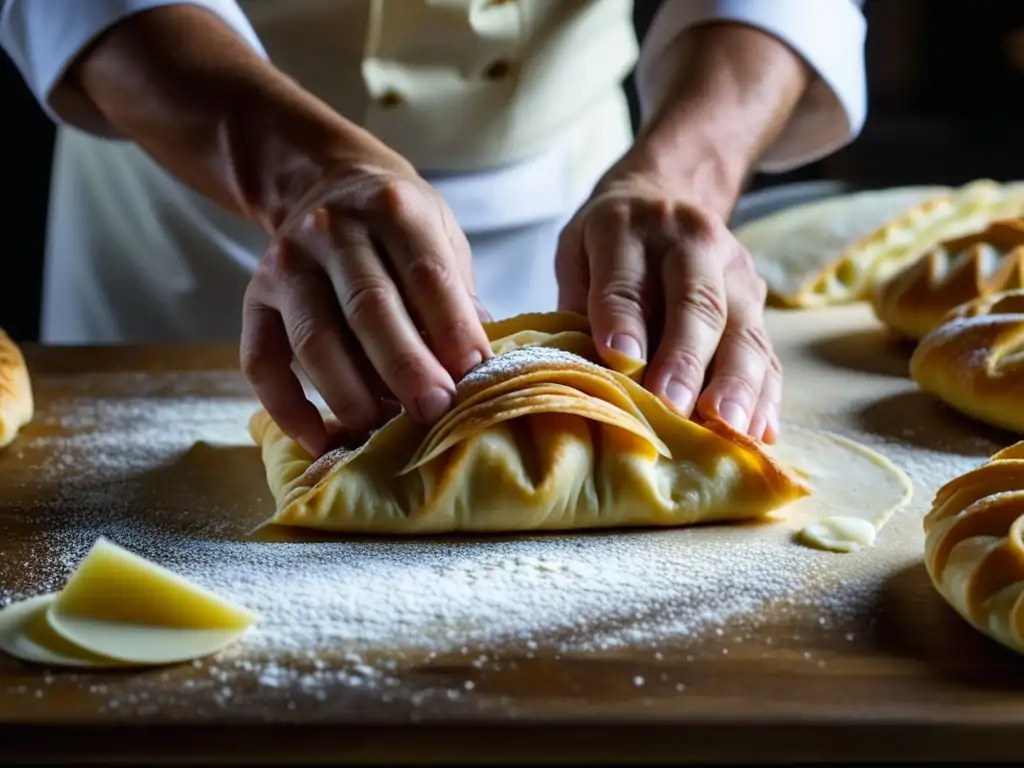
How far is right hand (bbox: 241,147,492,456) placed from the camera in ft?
4.13

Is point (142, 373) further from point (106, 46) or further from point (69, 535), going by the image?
point (69, 535)

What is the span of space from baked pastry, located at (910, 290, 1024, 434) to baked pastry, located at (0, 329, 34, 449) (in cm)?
119

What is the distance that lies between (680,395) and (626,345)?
0.08 metres

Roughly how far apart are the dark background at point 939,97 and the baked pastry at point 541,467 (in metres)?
2.29

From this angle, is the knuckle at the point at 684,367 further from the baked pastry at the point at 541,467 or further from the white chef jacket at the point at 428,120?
the white chef jacket at the point at 428,120

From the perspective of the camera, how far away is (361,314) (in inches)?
49.9

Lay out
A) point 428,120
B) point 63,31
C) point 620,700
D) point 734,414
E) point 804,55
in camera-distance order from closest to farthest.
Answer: point 620,700 → point 734,414 → point 63,31 → point 804,55 → point 428,120

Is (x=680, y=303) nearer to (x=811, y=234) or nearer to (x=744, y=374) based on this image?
(x=744, y=374)

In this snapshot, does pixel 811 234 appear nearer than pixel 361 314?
No

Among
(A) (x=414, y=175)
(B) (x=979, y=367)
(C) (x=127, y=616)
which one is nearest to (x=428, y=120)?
(A) (x=414, y=175)

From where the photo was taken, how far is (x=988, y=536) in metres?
1.06

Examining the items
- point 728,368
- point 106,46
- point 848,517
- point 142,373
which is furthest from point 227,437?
point 848,517

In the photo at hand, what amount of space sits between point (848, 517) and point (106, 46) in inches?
44.4

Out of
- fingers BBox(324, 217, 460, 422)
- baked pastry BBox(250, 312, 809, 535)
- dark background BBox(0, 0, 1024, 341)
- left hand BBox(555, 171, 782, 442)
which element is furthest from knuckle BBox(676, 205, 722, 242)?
dark background BBox(0, 0, 1024, 341)
